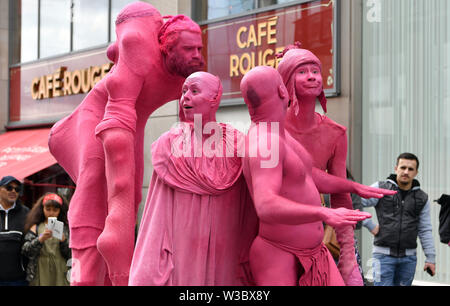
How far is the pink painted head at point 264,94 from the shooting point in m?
3.25

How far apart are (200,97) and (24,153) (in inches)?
386

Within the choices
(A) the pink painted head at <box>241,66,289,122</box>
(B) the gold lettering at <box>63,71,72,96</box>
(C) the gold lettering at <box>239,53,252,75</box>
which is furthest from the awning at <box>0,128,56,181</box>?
(A) the pink painted head at <box>241,66,289,122</box>

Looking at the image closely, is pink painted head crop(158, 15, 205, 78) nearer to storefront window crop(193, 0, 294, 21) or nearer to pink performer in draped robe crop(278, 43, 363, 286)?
pink performer in draped robe crop(278, 43, 363, 286)

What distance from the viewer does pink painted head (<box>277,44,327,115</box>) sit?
144 inches

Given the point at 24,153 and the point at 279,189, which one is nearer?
the point at 279,189

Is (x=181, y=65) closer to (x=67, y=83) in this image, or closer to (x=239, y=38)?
(x=239, y=38)

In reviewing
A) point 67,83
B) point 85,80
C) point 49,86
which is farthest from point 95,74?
point 49,86

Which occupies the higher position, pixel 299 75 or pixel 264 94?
pixel 299 75

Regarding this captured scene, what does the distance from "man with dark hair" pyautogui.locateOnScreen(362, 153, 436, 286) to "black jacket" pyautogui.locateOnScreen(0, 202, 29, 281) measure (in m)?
3.15

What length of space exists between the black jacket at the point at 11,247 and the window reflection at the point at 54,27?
6.70 m

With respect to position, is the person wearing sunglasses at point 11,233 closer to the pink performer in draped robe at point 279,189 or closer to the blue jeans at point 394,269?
the blue jeans at point 394,269

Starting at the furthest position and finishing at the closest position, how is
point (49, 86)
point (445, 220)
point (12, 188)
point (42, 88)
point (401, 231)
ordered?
point (42, 88)
point (49, 86)
point (12, 188)
point (445, 220)
point (401, 231)

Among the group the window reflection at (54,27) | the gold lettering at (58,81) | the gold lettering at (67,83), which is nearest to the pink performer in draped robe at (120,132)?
the gold lettering at (67,83)

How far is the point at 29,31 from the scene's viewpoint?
47.1 ft
